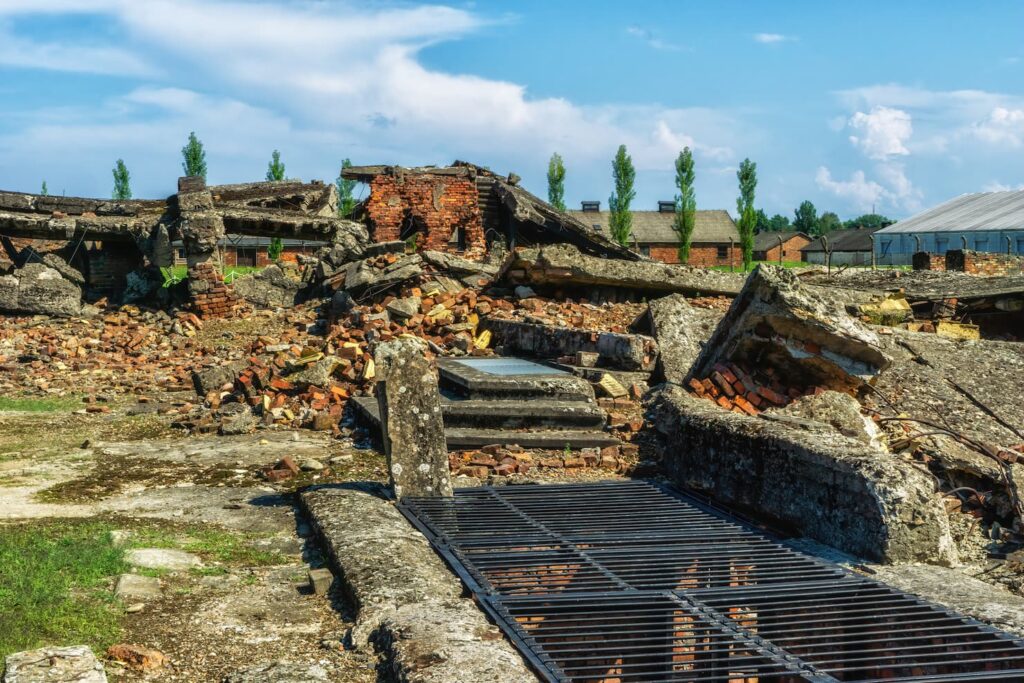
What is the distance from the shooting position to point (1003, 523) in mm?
6254

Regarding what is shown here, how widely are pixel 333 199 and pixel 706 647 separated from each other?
22185mm

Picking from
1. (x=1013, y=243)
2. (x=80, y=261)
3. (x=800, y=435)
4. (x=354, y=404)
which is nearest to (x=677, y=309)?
(x=354, y=404)

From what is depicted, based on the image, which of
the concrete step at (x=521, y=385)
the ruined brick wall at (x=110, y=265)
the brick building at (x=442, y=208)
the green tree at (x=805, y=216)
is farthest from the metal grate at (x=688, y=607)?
the green tree at (x=805, y=216)

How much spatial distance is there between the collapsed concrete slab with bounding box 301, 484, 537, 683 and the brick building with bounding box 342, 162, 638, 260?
17.0 meters

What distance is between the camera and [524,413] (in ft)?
29.6

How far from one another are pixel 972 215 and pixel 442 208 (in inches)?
1209

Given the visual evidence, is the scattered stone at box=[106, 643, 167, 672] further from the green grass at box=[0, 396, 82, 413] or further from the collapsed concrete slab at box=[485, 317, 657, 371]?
the green grass at box=[0, 396, 82, 413]

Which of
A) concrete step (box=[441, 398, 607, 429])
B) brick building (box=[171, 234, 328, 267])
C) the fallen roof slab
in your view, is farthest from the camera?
brick building (box=[171, 234, 328, 267])

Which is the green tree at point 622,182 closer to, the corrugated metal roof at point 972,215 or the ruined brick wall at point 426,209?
the corrugated metal roof at point 972,215

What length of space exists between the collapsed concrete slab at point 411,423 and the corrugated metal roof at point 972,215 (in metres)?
39.2

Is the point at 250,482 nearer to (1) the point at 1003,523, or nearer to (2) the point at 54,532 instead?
(2) the point at 54,532

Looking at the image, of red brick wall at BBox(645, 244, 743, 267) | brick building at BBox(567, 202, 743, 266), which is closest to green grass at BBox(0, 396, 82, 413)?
brick building at BBox(567, 202, 743, 266)

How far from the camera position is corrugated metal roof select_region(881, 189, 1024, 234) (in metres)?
41.1

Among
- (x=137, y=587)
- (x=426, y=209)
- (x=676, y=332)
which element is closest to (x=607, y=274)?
(x=676, y=332)
